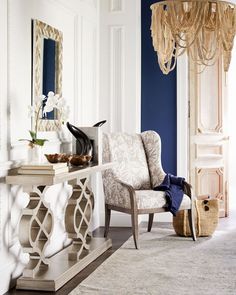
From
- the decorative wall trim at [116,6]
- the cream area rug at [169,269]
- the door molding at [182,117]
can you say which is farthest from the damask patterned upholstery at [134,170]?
the decorative wall trim at [116,6]

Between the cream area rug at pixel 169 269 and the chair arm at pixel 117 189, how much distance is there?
1.30 ft

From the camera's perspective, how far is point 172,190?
5.24 m

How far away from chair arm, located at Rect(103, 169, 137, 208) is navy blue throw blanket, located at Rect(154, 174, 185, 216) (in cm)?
36

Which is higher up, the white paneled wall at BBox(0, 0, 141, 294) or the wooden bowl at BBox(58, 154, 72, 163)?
the white paneled wall at BBox(0, 0, 141, 294)

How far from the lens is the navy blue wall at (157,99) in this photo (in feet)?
21.2

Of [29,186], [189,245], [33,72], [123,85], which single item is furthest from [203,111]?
[29,186]

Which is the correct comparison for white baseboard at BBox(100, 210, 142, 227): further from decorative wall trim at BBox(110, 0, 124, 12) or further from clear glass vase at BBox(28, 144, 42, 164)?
clear glass vase at BBox(28, 144, 42, 164)

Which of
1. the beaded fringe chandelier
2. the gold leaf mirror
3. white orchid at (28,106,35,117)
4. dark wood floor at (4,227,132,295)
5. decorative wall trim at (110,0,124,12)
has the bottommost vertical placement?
dark wood floor at (4,227,132,295)

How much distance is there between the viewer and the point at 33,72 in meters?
4.19

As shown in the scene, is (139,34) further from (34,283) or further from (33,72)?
(34,283)

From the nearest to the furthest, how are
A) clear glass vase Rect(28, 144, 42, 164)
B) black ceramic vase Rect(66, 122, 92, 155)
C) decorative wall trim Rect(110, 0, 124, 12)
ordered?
clear glass vase Rect(28, 144, 42, 164) → black ceramic vase Rect(66, 122, 92, 155) → decorative wall trim Rect(110, 0, 124, 12)

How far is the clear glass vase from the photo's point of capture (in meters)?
3.91

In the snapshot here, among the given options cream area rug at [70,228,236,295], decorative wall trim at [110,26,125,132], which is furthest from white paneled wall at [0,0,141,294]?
cream area rug at [70,228,236,295]

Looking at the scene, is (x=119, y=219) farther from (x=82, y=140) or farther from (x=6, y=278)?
(x=6, y=278)
